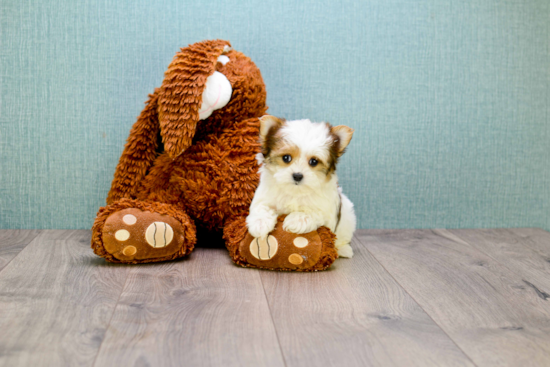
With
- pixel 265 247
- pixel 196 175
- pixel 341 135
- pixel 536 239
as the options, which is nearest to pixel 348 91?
pixel 341 135

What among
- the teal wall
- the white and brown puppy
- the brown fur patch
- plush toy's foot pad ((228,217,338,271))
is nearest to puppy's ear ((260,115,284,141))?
the white and brown puppy

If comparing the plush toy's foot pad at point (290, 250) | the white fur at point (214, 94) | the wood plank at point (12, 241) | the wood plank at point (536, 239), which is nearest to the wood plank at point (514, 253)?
the wood plank at point (536, 239)

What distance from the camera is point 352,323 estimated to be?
112 cm

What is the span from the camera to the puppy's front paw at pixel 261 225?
1.44 metres

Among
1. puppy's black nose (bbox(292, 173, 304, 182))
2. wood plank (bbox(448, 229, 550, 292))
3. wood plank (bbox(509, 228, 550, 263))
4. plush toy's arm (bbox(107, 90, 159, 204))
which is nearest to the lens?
puppy's black nose (bbox(292, 173, 304, 182))

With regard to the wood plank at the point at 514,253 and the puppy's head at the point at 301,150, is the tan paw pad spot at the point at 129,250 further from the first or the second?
the wood plank at the point at 514,253

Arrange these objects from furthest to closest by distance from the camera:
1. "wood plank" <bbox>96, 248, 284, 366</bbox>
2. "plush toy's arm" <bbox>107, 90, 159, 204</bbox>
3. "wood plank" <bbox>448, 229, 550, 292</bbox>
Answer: "plush toy's arm" <bbox>107, 90, 159, 204</bbox> → "wood plank" <bbox>448, 229, 550, 292</bbox> → "wood plank" <bbox>96, 248, 284, 366</bbox>

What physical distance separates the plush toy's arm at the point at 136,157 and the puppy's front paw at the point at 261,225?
1.54ft

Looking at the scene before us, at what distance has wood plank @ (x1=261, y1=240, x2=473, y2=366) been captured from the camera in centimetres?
98

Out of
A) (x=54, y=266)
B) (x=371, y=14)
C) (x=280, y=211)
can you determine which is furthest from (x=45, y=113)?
(x=371, y=14)

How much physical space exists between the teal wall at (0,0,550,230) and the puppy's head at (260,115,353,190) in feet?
1.70

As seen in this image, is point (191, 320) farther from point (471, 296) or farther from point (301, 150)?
point (471, 296)

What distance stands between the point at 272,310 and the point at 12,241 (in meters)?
1.03

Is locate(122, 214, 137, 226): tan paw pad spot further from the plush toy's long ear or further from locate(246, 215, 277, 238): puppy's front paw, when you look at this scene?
locate(246, 215, 277, 238): puppy's front paw
